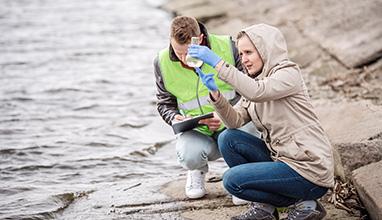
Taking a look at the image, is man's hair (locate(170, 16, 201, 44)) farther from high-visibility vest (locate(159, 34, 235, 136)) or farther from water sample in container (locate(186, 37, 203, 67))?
high-visibility vest (locate(159, 34, 235, 136))

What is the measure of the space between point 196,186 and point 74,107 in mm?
→ 3380

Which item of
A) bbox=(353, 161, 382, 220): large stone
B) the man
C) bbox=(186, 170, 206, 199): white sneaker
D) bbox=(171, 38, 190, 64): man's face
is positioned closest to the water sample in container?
bbox=(171, 38, 190, 64): man's face

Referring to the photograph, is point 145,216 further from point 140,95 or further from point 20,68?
point 20,68

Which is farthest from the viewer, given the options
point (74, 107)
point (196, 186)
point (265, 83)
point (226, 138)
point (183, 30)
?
point (74, 107)

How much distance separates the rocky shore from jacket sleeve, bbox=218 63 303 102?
75 cm

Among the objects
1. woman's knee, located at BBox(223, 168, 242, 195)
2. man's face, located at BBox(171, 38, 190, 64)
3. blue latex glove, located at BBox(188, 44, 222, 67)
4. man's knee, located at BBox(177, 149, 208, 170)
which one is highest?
blue latex glove, located at BBox(188, 44, 222, 67)

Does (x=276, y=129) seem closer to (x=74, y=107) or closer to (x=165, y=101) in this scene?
(x=165, y=101)

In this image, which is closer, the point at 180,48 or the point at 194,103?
the point at 180,48

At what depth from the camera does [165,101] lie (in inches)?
187

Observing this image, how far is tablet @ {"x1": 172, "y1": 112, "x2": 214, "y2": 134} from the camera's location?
4.47 m

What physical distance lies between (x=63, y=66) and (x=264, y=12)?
3163 mm

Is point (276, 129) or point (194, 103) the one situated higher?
point (276, 129)

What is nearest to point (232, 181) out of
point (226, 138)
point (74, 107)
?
point (226, 138)

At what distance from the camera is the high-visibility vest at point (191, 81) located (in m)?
4.63
